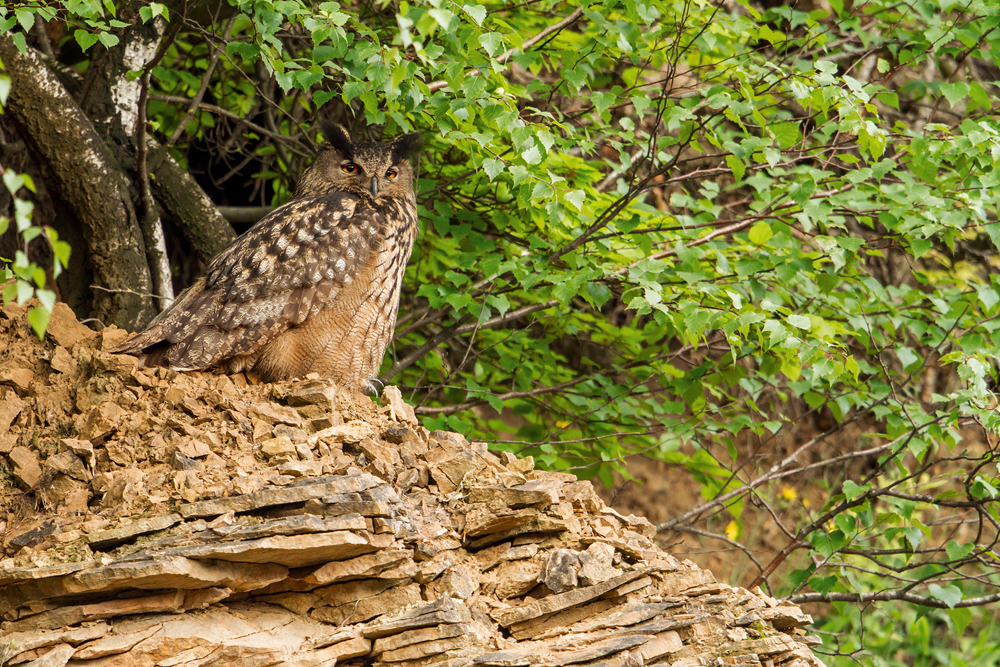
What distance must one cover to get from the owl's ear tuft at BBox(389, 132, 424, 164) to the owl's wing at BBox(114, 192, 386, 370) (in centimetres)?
45

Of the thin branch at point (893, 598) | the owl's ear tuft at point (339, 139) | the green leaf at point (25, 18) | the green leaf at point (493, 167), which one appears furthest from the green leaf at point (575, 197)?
the thin branch at point (893, 598)

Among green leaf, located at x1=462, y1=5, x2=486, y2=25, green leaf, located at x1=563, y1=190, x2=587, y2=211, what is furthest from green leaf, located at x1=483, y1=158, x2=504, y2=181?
green leaf, located at x1=462, y1=5, x2=486, y2=25

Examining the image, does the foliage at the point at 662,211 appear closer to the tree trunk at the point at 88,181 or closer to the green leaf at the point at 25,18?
the green leaf at the point at 25,18

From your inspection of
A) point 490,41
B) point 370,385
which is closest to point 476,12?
point 490,41

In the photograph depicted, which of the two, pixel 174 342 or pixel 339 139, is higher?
pixel 339 139

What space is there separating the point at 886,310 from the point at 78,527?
12.9 ft

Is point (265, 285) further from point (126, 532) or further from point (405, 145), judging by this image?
point (126, 532)

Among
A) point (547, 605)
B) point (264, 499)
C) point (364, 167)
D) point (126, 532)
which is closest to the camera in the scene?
point (126, 532)

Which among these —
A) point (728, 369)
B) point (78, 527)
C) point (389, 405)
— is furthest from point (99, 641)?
point (728, 369)

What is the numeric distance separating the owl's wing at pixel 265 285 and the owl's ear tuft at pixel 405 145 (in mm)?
446

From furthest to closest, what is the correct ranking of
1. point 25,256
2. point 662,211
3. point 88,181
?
point 662,211 < point 88,181 < point 25,256

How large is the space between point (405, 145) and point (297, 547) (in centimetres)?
219

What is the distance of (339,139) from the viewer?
397 centimetres

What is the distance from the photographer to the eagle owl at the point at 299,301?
3.30 metres
